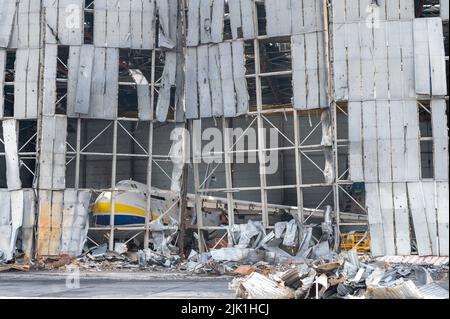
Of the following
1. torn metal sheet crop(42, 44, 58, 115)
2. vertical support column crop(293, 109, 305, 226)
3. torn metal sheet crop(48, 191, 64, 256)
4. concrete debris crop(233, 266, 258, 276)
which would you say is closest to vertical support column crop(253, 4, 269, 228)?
vertical support column crop(293, 109, 305, 226)

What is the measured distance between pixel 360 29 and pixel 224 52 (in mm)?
7133

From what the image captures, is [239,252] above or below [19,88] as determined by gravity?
below

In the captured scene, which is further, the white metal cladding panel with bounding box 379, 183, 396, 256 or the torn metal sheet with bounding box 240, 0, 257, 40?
the torn metal sheet with bounding box 240, 0, 257, 40

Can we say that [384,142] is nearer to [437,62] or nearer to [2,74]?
[437,62]

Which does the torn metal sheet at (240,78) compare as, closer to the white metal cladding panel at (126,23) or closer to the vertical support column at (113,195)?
the white metal cladding panel at (126,23)

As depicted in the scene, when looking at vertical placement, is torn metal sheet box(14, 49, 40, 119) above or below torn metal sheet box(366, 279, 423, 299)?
above

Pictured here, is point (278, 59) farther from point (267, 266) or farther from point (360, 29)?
point (267, 266)

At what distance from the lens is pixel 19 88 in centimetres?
3591

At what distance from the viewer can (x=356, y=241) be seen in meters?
33.1

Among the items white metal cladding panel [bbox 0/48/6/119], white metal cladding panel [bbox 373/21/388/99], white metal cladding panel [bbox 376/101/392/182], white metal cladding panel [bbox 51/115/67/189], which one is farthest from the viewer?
white metal cladding panel [bbox 0/48/6/119]

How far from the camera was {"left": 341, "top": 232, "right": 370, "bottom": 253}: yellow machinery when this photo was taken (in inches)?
1272

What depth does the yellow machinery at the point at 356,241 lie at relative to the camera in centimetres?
3231

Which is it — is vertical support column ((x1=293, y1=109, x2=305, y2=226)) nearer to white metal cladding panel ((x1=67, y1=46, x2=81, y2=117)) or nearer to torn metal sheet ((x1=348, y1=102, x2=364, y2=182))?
torn metal sheet ((x1=348, y1=102, x2=364, y2=182))
